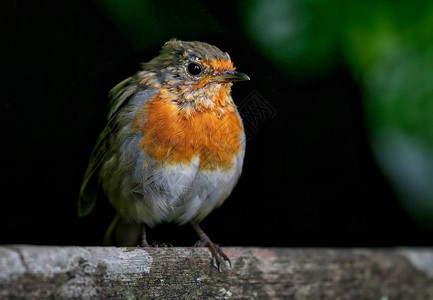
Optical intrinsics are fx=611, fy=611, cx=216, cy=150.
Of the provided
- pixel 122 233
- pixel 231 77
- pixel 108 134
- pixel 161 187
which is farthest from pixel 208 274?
pixel 122 233

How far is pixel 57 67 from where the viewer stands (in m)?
2.54

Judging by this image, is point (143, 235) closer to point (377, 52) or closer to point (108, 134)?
point (108, 134)

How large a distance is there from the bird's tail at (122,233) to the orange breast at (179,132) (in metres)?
0.72

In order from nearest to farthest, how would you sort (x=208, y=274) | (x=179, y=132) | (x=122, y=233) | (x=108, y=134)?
(x=208, y=274) < (x=179, y=132) < (x=108, y=134) < (x=122, y=233)

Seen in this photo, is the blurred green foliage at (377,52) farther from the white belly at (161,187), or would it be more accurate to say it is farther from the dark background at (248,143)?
the white belly at (161,187)

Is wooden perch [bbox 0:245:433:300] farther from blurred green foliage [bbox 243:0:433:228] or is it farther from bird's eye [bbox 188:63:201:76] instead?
bird's eye [bbox 188:63:201:76]

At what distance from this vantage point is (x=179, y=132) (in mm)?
2535

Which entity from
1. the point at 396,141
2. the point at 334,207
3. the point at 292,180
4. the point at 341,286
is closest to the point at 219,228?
the point at 292,180

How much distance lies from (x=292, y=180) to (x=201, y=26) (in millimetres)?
1454

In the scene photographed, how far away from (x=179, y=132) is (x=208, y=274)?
2.04 feet

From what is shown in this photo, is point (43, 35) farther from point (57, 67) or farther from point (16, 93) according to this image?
point (16, 93)

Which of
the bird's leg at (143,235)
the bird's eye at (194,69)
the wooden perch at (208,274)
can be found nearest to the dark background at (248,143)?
the bird's eye at (194,69)

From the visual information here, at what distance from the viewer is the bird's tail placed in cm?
318

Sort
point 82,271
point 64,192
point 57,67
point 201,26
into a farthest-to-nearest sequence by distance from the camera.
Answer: point 64,192, point 57,67, point 201,26, point 82,271
